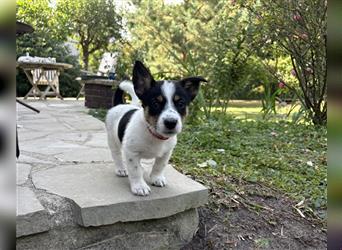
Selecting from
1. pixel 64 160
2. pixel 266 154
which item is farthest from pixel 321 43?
pixel 64 160

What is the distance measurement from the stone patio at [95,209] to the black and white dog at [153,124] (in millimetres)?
124

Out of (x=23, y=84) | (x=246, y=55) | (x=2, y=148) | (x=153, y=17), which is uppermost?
(x=153, y=17)

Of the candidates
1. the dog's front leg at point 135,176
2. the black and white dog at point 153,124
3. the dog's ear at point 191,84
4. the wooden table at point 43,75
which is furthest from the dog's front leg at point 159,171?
Answer: the wooden table at point 43,75

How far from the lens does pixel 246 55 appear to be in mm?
5590

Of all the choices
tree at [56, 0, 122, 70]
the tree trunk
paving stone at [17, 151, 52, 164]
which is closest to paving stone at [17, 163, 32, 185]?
paving stone at [17, 151, 52, 164]

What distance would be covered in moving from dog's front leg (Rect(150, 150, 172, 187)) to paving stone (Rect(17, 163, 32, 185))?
2.41ft

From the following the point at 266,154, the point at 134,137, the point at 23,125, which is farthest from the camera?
the point at 23,125

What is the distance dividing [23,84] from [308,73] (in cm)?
884

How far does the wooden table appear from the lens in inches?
352

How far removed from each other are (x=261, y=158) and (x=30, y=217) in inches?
85.8

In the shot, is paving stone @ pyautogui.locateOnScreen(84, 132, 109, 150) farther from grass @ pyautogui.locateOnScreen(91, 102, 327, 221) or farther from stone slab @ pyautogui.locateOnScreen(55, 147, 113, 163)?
grass @ pyautogui.locateOnScreen(91, 102, 327, 221)

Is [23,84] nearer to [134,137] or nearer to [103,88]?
[103,88]

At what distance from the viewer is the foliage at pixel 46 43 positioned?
11.8m

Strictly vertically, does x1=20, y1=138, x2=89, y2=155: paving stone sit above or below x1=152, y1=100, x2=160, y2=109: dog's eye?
below
